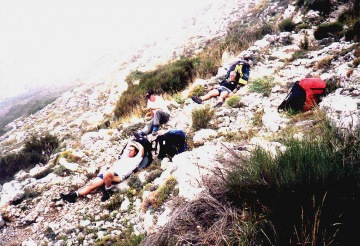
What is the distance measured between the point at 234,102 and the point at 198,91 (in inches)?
72.9

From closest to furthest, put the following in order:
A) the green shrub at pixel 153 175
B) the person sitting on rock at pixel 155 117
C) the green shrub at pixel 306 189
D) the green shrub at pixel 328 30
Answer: the green shrub at pixel 306 189 → the green shrub at pixel 153 175 → the person sitting on rock at pixel 155 117 → the green shrub at pixel 328 30

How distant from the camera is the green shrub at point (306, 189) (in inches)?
62.0

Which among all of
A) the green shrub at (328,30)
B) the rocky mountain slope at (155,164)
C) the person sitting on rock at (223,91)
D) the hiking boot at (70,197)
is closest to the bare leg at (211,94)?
the person sitting on rock at (223,91)

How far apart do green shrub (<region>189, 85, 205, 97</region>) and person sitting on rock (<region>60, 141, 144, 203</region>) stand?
3.08 metres

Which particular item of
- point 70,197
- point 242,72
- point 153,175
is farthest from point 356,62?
point 70,197

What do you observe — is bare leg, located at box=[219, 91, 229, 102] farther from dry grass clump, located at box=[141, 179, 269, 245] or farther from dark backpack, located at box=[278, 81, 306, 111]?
dry grass clump, located at box=[141, 179, 269, 245]

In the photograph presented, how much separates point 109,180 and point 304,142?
369cm

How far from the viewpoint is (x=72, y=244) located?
369 cm

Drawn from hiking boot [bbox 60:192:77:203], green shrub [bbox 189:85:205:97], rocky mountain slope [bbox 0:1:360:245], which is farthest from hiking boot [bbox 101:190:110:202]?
green shrub [bbox 189:85:205:97]

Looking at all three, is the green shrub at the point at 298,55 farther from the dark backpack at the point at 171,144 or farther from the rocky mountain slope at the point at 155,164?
the dark backpack at the point at 171,144

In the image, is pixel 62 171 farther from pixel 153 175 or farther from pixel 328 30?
pixel 328 30

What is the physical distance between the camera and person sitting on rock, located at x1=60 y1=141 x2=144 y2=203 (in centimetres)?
476

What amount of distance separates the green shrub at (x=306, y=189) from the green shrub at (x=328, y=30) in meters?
8.27

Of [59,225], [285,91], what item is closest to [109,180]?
[59,225]
